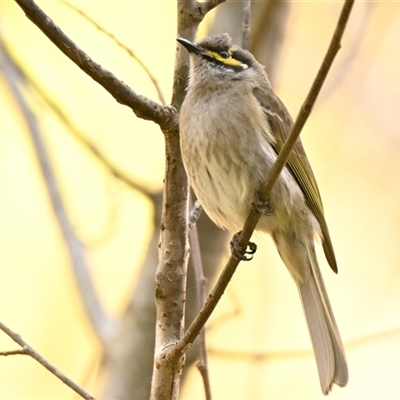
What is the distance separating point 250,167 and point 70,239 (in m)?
1.11

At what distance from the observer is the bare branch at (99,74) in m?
2.08

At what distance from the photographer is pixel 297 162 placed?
326cm

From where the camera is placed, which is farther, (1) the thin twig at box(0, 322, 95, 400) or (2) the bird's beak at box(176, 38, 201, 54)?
(2) the bird's beak at box(176, 38, 201, 54)

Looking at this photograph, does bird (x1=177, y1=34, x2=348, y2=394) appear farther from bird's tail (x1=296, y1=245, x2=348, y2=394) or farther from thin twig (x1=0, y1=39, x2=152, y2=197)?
thin twig (x1=0, y1=39, x2=152, y2=197)

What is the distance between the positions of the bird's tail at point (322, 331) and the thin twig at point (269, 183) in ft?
2.75

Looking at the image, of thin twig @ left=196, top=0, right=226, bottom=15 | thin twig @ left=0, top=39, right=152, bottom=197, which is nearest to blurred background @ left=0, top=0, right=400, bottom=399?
thin twig @ left=0, top=39, right=152, bottom=197

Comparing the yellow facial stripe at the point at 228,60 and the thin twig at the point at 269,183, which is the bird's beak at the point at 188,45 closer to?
the yellow facial stripe at the point at 228,60

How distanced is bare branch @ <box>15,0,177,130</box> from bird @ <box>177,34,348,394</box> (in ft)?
1.38

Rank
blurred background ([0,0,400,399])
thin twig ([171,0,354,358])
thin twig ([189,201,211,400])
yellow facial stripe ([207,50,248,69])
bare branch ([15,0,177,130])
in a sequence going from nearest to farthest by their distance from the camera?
thin twig ([171,0,354,358]) < bare branch ([15,0,177,130]) < thin twig ([189,201,211,400]) < yellow facial stripe ([207,50,248,69]) < blurred background ([0,0,400,399])

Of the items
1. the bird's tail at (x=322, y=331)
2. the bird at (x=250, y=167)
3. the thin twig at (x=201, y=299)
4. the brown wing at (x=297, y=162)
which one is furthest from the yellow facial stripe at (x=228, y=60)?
the bird's tail at (x=322, y=331)

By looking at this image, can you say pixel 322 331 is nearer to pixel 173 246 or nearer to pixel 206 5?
pixel 173 246

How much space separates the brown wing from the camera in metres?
3.22

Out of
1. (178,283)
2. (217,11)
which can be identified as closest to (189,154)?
(178,283)

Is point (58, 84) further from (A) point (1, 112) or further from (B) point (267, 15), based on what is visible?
(B) point (267, 15)
